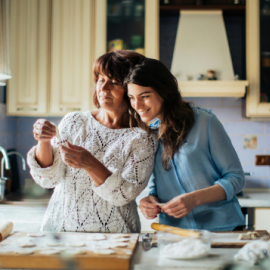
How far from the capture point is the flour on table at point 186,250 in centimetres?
86

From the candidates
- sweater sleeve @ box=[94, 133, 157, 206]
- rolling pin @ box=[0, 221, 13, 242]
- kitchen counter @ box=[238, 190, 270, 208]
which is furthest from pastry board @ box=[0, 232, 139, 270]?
Result: kitchen counter @ box=[238, 190, 270, 208]

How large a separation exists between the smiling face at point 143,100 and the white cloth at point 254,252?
0.56 meters

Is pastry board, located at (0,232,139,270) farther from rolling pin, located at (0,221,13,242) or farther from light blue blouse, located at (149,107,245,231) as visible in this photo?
light blue blouse, located at (149,107,245,231)

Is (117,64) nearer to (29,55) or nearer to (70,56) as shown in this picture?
(70,56)

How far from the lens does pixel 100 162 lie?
110 cm

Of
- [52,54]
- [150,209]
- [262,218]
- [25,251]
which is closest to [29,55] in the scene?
[52,54]

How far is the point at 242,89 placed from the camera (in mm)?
2234

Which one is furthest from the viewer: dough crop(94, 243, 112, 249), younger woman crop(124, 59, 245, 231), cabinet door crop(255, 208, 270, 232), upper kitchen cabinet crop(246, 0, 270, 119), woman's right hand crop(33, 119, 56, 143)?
upper kitchen cabinet crop(246, 0, 270, 119)

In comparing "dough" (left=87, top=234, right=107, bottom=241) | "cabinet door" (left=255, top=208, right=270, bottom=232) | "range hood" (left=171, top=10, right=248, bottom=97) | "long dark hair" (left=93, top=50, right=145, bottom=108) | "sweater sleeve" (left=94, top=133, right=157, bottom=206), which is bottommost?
"cabinet door" (left=255, top=208, right=270, bottom=232)

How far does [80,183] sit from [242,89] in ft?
4.76

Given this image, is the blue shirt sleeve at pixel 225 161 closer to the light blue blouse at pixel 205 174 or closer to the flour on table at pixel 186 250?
the light blue blouse at pixel 205 174

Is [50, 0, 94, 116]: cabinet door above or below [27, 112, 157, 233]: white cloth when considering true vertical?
above

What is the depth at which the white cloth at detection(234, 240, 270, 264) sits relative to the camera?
826 millimetres

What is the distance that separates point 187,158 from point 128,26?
1441mm
